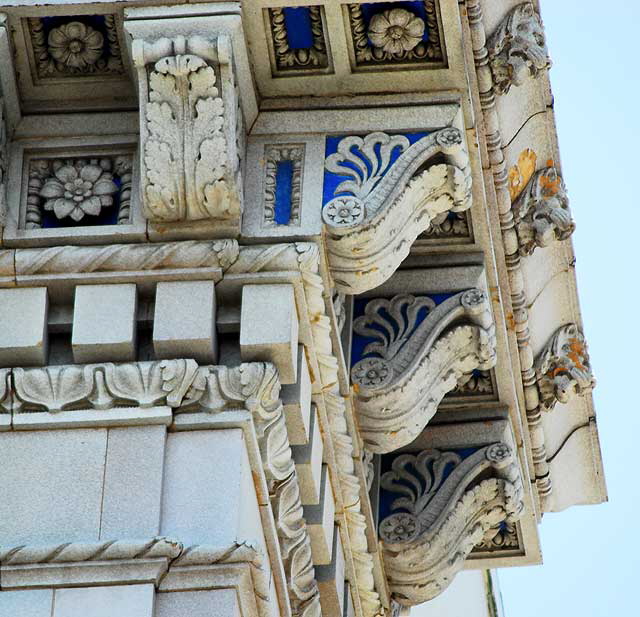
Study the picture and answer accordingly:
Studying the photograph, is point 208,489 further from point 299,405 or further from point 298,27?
point 298,27

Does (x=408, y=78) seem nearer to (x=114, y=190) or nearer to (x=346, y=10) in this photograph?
(x=346, y=10)

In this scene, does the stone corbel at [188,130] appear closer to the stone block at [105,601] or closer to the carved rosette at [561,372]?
the stone block at [105,601]

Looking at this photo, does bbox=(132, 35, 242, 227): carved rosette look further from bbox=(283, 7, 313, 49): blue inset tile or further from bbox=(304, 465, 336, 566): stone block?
bbox=(304, 465, 336, 566): stone block

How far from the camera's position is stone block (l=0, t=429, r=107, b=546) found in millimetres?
7512

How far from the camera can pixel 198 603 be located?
7344 millimetres

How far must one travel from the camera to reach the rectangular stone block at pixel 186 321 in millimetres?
7852

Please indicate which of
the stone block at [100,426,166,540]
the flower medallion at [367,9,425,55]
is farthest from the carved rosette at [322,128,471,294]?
the stone block at [100,426,166,540]

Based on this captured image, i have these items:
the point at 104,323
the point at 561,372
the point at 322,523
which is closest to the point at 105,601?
the point at 104,323

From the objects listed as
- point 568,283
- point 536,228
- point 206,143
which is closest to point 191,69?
point 206,143

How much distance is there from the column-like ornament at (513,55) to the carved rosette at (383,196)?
565 mm

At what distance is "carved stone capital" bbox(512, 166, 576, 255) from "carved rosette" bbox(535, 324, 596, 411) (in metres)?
0.86

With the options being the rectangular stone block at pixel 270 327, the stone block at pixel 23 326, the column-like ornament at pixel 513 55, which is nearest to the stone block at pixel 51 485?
the stone block at pixel 23 326

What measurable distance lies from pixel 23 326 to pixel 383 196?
141cm

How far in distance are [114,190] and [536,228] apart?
6.89ft
